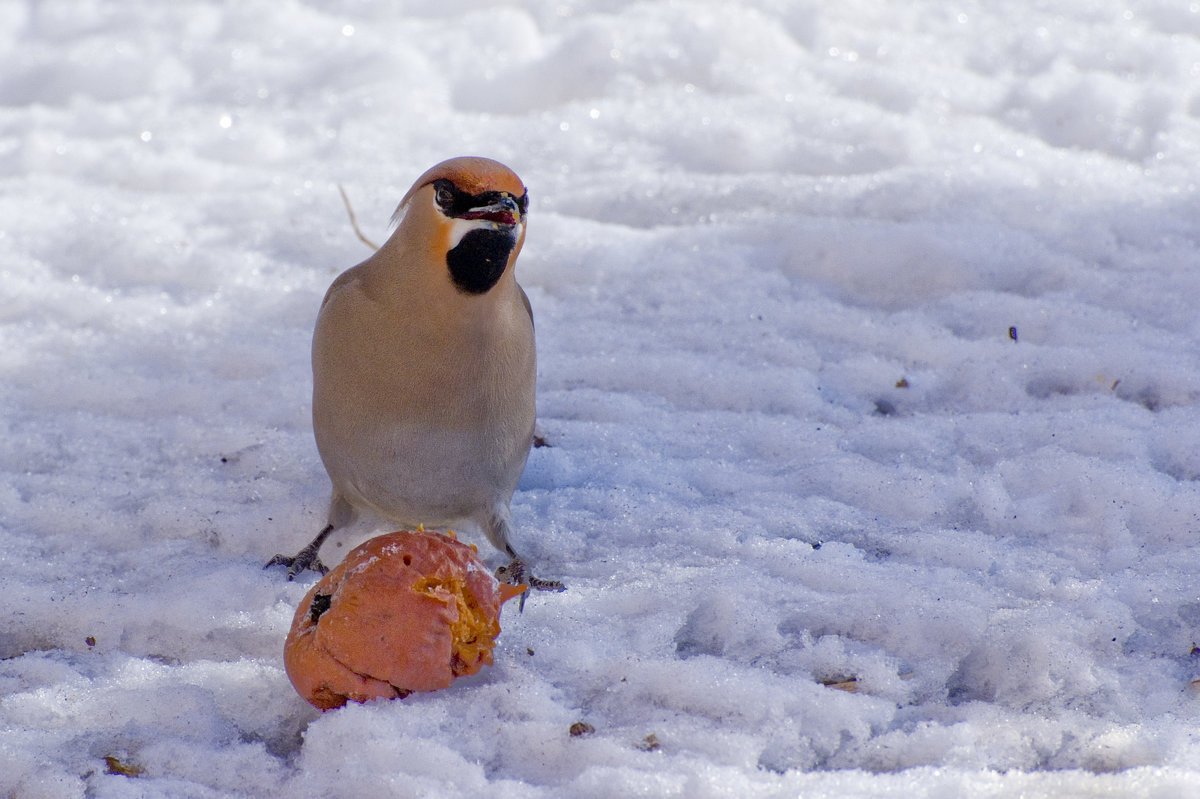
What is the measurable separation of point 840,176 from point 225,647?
290 centimetres

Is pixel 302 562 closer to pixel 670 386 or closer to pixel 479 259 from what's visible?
pixel 479 259

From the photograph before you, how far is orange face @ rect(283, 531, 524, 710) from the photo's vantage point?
2062 mm

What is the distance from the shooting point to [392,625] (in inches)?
81.1

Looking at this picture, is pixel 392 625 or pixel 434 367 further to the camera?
pixel 434 367

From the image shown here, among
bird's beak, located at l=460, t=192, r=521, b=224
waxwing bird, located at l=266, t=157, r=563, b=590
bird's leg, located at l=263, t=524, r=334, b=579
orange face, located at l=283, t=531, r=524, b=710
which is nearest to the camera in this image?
orange face, located at l=283, t=531, r=524, b=710

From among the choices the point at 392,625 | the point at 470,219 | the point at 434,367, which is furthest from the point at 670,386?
the point at 392,625

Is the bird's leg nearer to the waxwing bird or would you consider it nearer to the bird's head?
the waxwing bird

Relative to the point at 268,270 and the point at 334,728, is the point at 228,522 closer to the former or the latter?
the point at 334,728

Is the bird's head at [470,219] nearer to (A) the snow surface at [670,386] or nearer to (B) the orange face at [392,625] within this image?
(B) the orange face at [392,625]

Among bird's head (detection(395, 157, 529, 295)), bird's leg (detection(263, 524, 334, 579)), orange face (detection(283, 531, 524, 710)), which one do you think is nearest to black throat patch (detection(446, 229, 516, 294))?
bird's head (detection(395, 157, 529, 295))

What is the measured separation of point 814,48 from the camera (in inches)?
203

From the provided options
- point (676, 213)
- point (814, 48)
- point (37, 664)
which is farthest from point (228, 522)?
point (814, 48)

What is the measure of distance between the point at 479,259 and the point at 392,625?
0.76 m

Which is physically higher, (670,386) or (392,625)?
(670,386)
